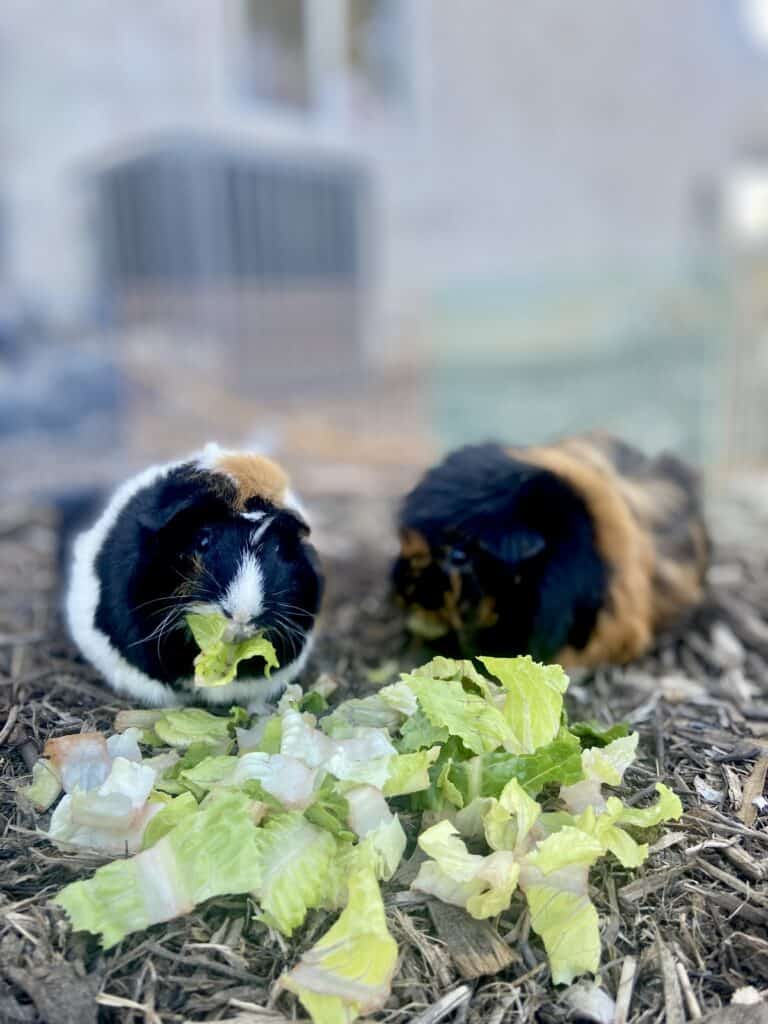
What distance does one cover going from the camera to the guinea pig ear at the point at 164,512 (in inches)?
60.5

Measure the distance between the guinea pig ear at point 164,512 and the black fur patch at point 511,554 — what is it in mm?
623

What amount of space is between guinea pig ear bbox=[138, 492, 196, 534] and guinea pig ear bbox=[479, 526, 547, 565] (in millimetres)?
675

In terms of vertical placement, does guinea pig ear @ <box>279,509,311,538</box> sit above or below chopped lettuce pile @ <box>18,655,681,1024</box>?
above

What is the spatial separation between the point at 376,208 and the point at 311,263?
3.93ft

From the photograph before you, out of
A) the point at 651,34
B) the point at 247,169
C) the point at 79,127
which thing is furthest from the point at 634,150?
the point at 79,127

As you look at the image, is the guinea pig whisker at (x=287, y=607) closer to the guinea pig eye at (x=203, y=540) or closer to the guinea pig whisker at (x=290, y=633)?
the guinea pig whisker at (x=290, y=633)

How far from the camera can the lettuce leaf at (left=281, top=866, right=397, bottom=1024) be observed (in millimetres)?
1075

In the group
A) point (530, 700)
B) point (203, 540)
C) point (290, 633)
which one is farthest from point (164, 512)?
point (530, 700)

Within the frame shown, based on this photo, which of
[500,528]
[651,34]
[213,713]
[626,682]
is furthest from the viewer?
[651,34]

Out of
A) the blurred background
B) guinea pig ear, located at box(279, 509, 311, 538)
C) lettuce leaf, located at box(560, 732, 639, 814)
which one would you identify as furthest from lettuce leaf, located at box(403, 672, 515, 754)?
the blurred background

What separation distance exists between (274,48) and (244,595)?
662 centimetres

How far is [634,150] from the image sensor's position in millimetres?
10055

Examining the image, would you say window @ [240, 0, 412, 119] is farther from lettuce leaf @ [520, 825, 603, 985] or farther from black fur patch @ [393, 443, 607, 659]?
lettuce leaf @ [520, 825, 603, 985]

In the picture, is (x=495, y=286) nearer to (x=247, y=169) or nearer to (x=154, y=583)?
(x=247, y=169)
